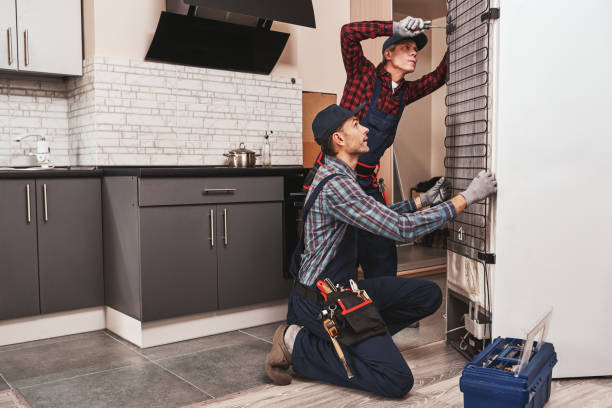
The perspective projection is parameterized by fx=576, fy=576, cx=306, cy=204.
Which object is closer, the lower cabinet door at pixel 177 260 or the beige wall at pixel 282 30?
the lower cabinet door at pixel 177 260

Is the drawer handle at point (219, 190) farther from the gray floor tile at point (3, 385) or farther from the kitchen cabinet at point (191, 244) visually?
the gray floor tile at point (3, 385)

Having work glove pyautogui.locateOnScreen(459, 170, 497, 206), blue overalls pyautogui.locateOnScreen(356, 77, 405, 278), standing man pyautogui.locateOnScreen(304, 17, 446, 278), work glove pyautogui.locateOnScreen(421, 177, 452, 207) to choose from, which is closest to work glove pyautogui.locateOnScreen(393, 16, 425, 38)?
standing man pyautogui.locateOnScreen(304, 17, 446, 278)

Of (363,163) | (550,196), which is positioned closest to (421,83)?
(363,163)

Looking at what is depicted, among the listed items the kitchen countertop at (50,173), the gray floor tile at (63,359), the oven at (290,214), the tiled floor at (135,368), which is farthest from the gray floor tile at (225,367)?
the kitchen countertop at (50,173)

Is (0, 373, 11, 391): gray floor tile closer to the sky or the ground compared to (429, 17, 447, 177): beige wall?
closer to the ground

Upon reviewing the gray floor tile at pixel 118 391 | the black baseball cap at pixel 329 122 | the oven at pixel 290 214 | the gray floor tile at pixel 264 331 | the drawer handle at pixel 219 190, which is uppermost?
the black baseball cap at pixel 329 122

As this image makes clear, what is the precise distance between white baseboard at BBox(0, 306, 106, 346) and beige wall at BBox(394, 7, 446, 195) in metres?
4.18

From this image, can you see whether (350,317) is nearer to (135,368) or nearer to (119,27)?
(135,368)

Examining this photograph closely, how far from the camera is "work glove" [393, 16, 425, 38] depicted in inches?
108

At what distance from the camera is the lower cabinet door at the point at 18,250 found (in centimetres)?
298

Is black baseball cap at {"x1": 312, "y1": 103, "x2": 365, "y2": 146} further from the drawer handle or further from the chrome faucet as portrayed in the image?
the chrome faucet

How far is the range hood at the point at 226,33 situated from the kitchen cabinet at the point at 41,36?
0.45 m

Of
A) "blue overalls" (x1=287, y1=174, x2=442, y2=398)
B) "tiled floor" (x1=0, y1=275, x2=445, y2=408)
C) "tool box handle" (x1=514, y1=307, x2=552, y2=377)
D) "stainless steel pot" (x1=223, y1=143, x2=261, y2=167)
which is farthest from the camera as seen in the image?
"stainless steel pot" (x1=223, y1=143, x2=261, y2=167)

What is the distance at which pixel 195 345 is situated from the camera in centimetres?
305
